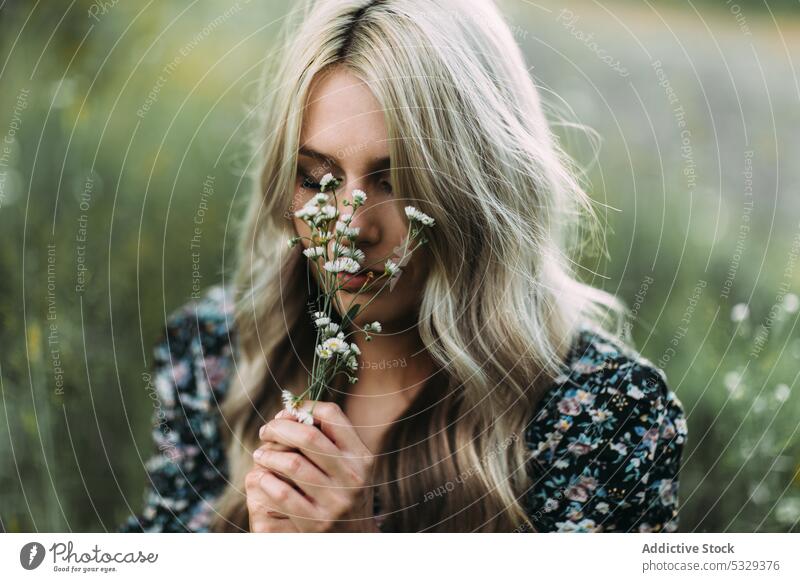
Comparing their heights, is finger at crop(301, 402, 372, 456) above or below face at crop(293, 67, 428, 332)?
below

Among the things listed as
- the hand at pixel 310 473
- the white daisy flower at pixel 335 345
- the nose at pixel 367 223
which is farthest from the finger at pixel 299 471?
the nose at pixel 367 223

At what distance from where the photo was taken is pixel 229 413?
86 cm

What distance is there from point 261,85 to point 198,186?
0.46 ft

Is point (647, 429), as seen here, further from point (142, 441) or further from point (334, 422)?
point (142, 441)

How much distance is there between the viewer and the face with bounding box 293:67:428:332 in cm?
69

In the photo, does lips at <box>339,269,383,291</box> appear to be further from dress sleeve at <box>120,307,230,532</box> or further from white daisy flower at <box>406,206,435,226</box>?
dress sleeve at <box>120,307,230,532</box>

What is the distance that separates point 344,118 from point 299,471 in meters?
0.33

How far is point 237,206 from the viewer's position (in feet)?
2.83

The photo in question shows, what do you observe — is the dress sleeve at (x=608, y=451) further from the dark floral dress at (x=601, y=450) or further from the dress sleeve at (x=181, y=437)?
the dress sleeve at (x=181, y=437)

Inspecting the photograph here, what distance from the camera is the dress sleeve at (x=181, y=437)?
846 mm

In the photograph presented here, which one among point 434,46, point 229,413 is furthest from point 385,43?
point 229,413
